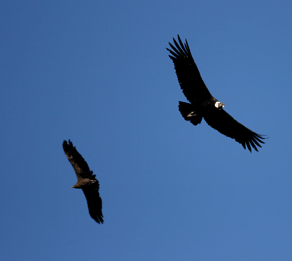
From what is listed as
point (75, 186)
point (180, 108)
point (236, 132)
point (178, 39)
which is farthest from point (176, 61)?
point (75, 186)

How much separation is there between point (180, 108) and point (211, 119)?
1647 millimetres

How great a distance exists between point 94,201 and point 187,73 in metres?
6.13

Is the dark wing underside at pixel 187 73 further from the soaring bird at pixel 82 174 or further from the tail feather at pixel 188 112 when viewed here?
the soaring bird at pixel 82 174

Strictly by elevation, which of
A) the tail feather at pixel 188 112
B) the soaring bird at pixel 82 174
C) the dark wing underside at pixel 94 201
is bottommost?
the dark wing underside at pixel 94 201

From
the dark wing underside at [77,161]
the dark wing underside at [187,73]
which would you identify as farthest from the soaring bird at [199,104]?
the dark wing underside at [77,161]

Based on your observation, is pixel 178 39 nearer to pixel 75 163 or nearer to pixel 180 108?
pixel 180 108

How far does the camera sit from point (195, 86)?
1271cm

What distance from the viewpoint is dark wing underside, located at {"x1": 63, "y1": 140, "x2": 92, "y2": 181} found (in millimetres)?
12617

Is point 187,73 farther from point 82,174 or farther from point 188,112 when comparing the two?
point 82,174

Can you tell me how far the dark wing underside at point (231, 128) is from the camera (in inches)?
543

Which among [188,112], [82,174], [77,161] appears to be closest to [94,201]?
[82,174]

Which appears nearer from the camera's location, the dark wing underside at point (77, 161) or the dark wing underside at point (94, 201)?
the dark wing underside at point (77, 161)

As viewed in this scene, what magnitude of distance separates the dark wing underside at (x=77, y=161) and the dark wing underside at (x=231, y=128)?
5.17 m

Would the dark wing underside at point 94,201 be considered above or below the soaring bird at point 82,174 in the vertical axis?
below
